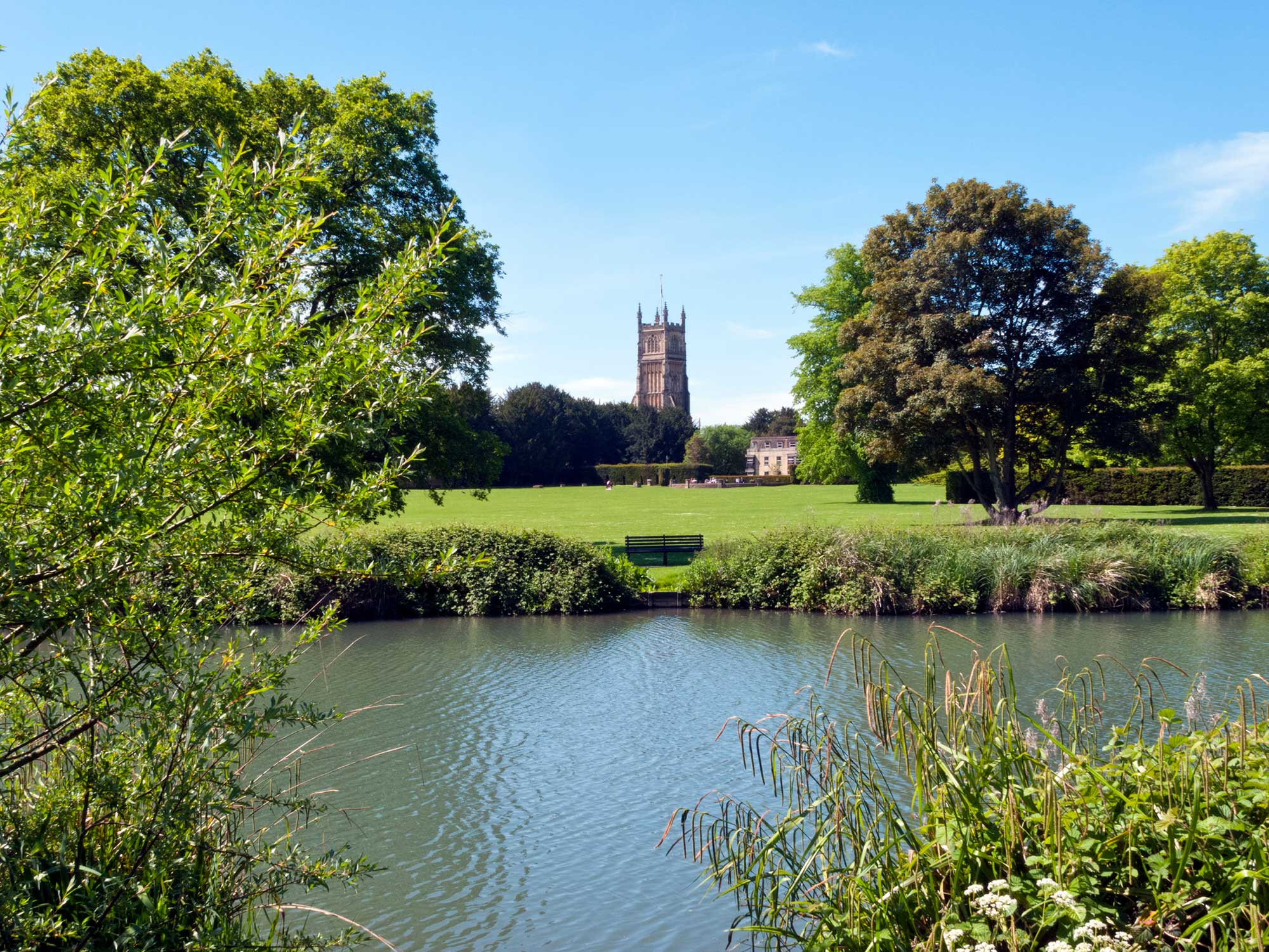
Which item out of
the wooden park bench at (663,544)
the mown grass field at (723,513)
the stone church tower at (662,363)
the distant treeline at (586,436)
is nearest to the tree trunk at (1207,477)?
A: the mown grass field at (723,513)

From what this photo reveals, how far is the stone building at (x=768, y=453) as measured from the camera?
401 feet

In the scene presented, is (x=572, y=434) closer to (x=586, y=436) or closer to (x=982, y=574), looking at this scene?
(x=586, y=436)

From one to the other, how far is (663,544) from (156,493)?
20804 millimetres

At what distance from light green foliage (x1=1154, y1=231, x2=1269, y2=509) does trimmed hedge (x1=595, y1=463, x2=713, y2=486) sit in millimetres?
52309

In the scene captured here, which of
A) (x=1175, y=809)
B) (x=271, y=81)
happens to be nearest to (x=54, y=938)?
(x=1175, y=809)

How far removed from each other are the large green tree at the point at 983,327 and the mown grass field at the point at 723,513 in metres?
2.62

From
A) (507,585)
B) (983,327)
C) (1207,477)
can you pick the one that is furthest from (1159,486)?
(507,585)

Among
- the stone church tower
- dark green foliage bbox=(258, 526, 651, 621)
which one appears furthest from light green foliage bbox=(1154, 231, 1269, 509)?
the stone church tower

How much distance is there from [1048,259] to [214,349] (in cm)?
2994

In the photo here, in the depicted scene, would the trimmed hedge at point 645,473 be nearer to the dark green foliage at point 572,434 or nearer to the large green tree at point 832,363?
the dark green foliage at point 572,434

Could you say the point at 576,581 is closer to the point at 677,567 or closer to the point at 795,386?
the point at 677,567

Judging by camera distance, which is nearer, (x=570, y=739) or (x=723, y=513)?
(x=570, y=739)

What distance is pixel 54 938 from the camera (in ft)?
12.1

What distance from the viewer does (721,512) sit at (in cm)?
4459
